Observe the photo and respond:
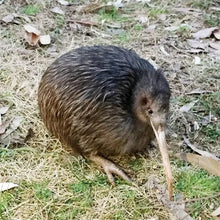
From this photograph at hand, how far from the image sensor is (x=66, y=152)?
3.32m

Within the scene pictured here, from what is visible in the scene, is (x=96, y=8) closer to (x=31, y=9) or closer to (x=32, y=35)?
(x=31, y=9)

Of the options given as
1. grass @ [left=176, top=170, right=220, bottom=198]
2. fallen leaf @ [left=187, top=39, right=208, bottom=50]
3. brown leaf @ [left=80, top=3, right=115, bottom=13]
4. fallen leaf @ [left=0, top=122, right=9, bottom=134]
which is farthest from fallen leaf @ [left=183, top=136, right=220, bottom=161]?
brown leaf @ [left=80, top=3, right=115, bottom=13]

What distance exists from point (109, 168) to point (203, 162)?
1.87 ft

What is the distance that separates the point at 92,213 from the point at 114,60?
921 mm

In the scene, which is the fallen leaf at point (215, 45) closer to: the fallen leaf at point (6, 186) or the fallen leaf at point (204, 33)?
the fallen leaf at point (204, 33)

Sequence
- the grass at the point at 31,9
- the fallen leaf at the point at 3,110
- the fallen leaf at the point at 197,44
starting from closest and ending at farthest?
the fallen leaf at the point at 3,110 → the fallen leaf at the point at 197,44 → the grass at the point at 31,9

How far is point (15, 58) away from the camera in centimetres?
414

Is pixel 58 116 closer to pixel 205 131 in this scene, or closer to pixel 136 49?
pixel 205 131

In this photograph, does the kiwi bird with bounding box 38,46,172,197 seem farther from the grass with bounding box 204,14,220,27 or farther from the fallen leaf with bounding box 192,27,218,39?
the grass with bounding box 204,14,220,27

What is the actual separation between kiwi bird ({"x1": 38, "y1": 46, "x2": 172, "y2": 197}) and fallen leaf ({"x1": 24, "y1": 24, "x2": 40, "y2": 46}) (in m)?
1.17

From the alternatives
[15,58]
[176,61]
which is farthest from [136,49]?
[15,58]

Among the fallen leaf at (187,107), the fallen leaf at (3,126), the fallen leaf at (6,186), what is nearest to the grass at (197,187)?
the fallen leaf at (187,107)

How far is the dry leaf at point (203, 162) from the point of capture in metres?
3.15

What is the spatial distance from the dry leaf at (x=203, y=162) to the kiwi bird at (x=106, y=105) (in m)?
0.24
